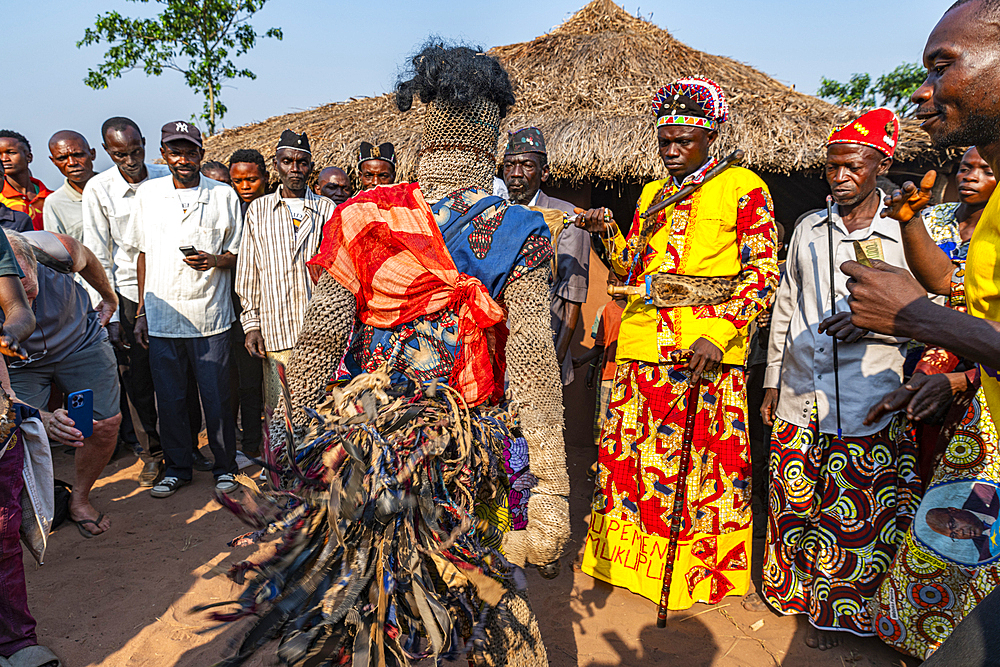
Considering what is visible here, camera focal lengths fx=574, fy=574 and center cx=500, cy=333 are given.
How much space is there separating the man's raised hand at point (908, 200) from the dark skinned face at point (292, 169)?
3.97 meters

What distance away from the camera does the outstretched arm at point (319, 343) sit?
67.3 inches

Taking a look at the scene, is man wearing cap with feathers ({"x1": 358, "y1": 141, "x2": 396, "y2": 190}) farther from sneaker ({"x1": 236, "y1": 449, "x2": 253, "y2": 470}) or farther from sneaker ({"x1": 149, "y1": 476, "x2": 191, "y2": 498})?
sneaker ({"x1": 149, "y1": 476, "x2": 191, "y2": 498})

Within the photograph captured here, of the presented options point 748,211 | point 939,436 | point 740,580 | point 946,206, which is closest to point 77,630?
point 740,580

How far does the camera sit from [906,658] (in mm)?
2736

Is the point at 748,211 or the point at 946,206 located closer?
the point at 748,211

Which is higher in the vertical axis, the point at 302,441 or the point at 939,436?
the point at 302,441

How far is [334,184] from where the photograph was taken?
584cm

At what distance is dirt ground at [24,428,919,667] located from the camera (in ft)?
9.13

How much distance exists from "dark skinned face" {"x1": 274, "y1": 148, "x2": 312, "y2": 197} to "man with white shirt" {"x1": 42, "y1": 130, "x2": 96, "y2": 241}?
1886 millimetres

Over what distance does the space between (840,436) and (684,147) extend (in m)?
1.62

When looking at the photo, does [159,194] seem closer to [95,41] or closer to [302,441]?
[302,441]

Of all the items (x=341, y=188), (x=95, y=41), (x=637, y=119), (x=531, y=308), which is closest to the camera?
(x=531, y=308)

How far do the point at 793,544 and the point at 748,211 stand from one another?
1.73 meters

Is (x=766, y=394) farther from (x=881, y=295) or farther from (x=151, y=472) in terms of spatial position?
(x=151, y=472)
